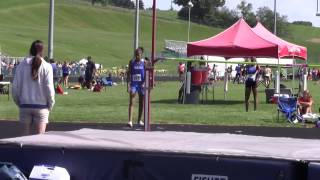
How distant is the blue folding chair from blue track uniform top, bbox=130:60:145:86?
4.47m

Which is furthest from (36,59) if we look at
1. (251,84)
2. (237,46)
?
(237,46)

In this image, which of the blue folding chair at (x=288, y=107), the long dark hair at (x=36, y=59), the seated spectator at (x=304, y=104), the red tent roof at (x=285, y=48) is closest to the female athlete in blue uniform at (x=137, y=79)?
the blue folding chair at (x=288, y=107)

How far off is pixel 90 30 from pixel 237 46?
99362 millimetres

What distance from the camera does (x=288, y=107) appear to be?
787 inches

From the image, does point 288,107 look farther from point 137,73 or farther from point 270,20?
point 270,20

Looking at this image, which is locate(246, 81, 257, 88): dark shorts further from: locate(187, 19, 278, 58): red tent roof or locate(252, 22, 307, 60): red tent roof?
locate(252, 22, 307, 60): red tent roof

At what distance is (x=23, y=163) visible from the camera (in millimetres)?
5676

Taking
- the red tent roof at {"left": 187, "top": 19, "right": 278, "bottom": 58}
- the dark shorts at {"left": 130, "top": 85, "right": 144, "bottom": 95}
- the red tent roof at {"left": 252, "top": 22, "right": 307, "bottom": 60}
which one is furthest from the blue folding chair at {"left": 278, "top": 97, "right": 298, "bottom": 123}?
the red tent roof at {"left": 252, "top": 22, "right": 307, "bottom": 60}

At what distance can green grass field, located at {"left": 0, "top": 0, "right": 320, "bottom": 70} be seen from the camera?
98.1 meters

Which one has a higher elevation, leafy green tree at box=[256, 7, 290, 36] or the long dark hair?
leafy green tree at box=[256, 7, 290, 36]

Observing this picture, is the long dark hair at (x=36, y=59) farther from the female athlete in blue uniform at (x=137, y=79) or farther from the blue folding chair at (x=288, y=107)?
the blue folding chair at (x=288, y=107)

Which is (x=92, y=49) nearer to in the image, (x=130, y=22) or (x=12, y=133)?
(x=130, y=22)

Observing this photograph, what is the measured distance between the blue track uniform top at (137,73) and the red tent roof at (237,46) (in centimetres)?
875

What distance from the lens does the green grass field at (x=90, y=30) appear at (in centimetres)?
9806
